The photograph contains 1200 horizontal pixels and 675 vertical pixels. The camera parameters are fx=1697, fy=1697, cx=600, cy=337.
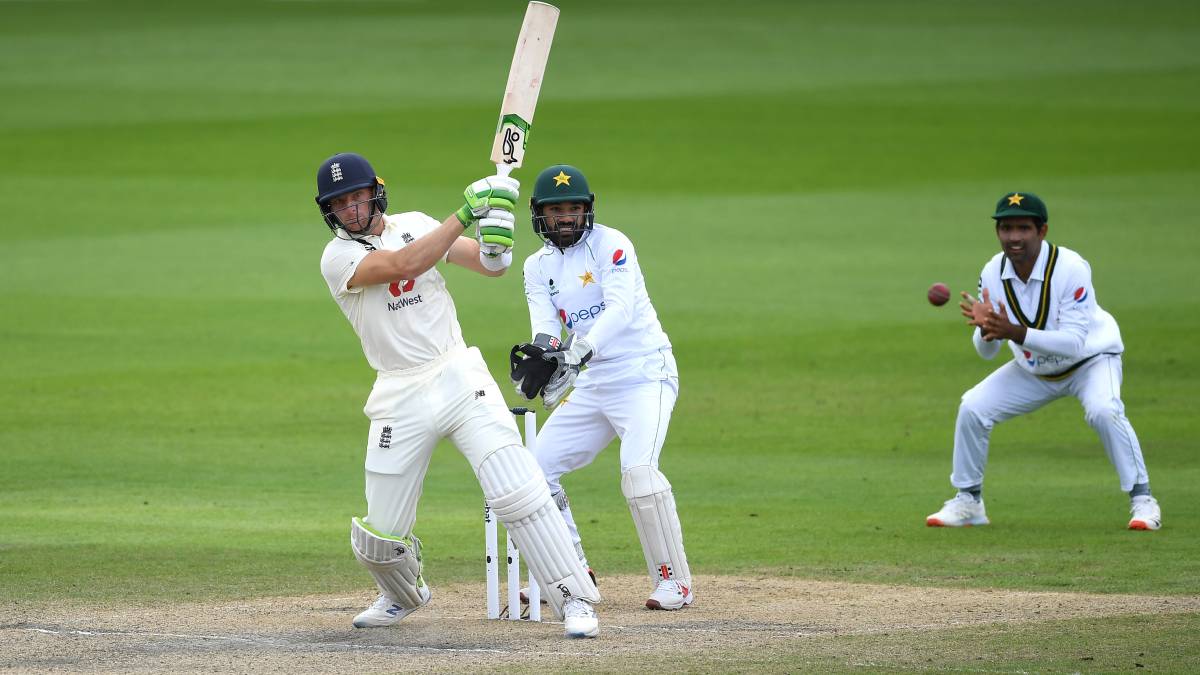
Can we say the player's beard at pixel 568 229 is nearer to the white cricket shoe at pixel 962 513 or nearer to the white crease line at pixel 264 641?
the white crease line at pixel 264 641

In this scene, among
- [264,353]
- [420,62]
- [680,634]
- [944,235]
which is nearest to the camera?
[680,634]

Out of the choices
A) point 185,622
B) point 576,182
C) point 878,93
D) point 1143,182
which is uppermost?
point 878,93

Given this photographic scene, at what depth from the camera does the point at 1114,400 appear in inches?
400

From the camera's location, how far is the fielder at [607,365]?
7887mm

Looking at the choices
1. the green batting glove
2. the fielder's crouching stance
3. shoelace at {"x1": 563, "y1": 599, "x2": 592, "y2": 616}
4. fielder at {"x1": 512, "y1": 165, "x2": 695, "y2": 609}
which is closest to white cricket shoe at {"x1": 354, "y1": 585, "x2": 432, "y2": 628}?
the fielder's crouching stance

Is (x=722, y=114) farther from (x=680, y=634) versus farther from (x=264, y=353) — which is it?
(x=680, y=634)

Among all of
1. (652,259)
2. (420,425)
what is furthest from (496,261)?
(652,259)

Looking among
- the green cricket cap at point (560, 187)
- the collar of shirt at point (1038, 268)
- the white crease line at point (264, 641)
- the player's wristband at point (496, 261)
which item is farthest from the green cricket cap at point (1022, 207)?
the white crease line at point (264, 641)

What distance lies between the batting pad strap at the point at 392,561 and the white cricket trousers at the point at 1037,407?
4261 mm

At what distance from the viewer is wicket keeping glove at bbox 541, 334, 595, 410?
24.5ft

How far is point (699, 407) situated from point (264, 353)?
524 cm

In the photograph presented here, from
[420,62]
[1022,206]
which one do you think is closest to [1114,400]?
[1022,206]

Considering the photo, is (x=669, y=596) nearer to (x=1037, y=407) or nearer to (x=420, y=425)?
(x=420, y=425)

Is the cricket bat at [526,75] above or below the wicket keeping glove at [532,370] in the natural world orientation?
above
